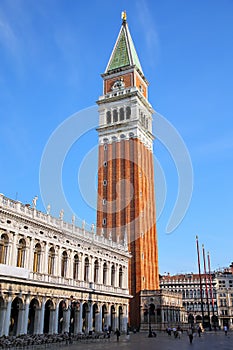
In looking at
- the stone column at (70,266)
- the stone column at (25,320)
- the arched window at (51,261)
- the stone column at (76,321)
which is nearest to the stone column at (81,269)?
the stone column at (70,266)

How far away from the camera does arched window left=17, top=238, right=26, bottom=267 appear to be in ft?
120

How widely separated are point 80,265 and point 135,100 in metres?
38.6

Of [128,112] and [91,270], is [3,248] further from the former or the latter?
[128,112]

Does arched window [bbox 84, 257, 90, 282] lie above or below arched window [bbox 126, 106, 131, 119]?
below

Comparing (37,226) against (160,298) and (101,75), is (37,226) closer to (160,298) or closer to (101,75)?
(160,298)

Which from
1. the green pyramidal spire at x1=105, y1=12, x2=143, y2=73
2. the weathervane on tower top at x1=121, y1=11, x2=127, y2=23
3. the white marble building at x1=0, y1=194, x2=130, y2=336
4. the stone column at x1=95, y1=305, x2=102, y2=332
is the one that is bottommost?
the stone column at x1=95, y1=305, x2=102, y2=332

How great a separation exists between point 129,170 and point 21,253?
37793mm

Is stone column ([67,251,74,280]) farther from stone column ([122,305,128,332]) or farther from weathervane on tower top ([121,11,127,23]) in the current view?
weathervane on tower top ([121,11,127,23])

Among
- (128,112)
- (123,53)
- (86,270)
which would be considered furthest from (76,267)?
(123,53)

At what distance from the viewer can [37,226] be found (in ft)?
127

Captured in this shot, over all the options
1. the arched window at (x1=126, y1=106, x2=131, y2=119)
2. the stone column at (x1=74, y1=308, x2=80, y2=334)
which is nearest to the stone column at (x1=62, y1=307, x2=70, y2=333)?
the stone column at (x1=74, y1=308, x2=80, y2=334)

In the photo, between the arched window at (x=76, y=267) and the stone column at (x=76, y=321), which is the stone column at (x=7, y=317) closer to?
the stone column at (x=76, y=321)

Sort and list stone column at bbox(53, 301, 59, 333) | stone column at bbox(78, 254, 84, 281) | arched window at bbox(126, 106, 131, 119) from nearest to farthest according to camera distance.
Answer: stone column at bbox(53, 301, 59, 333)
stone column at bbox(78, 254, 84, 281)
arched window at bbox(126, 106, 131, 119)

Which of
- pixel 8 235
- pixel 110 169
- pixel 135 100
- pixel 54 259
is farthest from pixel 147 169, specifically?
pixel 8 235
